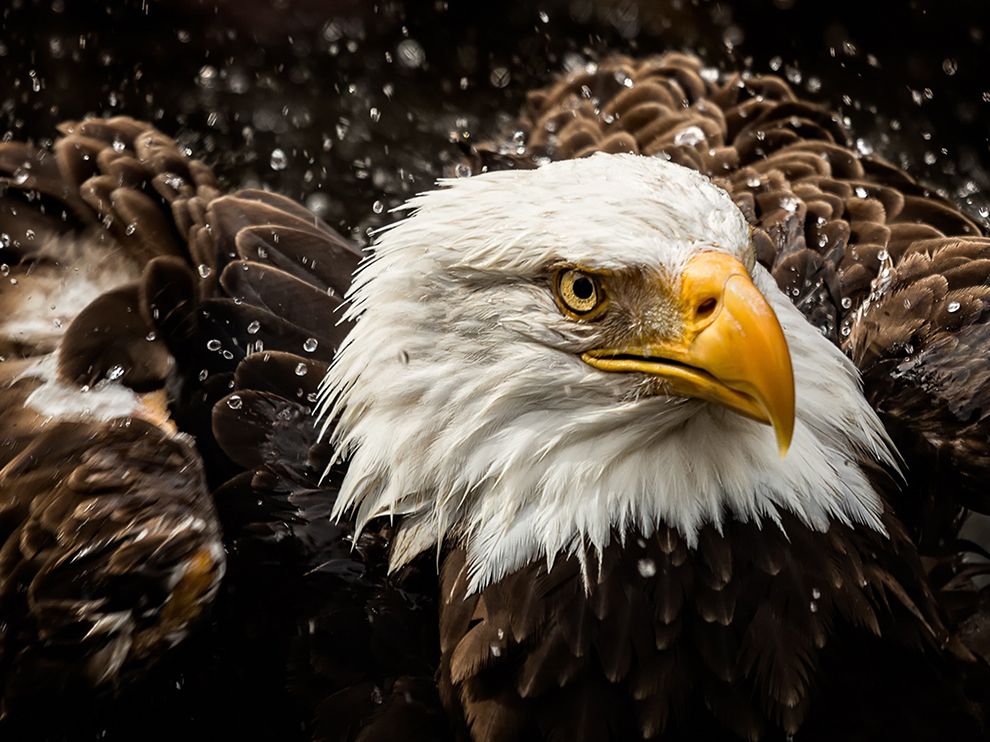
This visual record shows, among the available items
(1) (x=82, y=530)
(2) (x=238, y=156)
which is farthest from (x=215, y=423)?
(2) (x=238, y=156)

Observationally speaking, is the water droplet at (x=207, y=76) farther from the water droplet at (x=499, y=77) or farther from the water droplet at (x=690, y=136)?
the water droplet at (x=690, y=136)

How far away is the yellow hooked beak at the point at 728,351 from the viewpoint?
2.56 m

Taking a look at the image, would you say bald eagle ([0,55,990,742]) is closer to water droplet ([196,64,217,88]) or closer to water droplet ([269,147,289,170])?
water droplet ([269,147,289,170])

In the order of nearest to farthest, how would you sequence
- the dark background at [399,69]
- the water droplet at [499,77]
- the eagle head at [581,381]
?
1. the eagle head at [581,381]
2. the dark background at [399,69]
3. the water droplet at [499,77]

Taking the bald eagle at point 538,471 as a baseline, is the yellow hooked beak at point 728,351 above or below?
above

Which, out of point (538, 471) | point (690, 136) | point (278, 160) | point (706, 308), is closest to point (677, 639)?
point (538, 471)

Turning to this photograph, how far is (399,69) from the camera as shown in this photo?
26.3 ft

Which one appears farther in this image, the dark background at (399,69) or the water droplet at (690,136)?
the dark background at (399,69)

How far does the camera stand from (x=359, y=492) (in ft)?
10.2

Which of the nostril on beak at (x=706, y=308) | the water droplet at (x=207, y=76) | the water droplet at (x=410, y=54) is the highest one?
the nostril on beak at (x=706, y=308)

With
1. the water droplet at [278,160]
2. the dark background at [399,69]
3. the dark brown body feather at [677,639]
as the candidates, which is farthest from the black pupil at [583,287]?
the water droplet at [278,160]

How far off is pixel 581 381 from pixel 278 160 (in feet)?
16.2

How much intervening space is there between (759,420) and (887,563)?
677 millimetres

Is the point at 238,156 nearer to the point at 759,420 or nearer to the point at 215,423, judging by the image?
the point at 215,423
